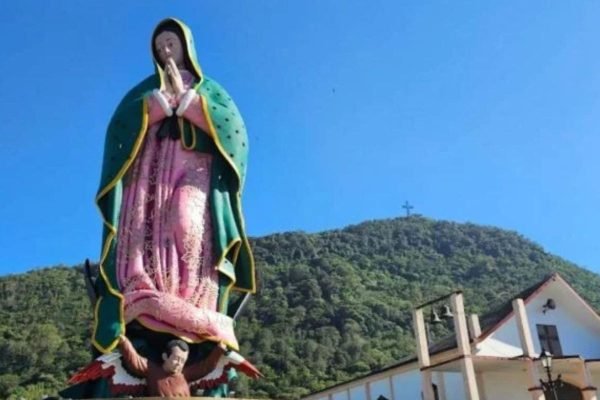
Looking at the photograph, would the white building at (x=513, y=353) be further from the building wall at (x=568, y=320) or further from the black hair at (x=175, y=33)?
the black hair at (x=175, y=33)

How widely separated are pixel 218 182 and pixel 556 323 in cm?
1225

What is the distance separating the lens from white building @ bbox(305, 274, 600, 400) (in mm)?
16281

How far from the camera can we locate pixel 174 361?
6.66 meters

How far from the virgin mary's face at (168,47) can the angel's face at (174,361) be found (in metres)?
5.29

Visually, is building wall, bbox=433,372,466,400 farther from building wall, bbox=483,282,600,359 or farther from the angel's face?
the angel's face

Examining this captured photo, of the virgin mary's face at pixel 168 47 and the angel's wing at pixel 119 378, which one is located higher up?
the virgin mary's face at pixel 168 47

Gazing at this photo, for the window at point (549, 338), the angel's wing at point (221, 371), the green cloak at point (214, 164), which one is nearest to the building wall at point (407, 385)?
the window at point (549, 338)

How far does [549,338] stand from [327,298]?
32281 mm

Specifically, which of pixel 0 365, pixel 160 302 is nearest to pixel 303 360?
pixel 0 365

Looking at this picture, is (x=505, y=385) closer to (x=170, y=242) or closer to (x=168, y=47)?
(x=170, y=242)

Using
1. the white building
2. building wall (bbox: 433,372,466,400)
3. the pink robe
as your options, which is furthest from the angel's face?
building wall (bbox: 433,372,466,400)

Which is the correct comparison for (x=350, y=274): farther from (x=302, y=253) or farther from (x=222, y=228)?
(x=222, y=228)

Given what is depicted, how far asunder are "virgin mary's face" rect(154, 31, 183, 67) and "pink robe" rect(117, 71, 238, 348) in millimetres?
546

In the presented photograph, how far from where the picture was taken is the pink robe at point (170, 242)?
339 inches
